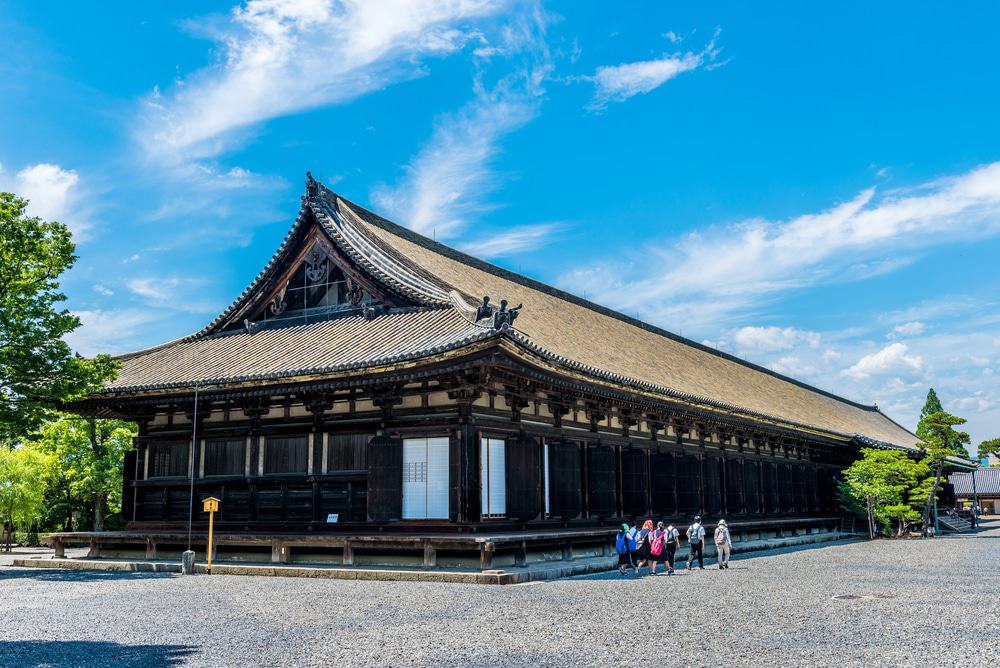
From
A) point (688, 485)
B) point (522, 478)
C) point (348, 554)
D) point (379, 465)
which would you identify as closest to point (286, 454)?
point (379, 465)

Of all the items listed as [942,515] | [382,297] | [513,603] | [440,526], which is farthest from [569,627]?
[942,515]

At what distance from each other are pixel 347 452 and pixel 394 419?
180cm

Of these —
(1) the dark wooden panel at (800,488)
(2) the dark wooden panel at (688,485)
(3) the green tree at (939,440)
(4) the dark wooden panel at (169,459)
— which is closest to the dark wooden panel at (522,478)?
(2) the dark wooden panel at (688,485)

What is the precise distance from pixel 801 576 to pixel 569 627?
1030cm

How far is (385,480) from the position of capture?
2147 centimetres

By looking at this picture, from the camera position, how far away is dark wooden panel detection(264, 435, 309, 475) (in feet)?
76.3

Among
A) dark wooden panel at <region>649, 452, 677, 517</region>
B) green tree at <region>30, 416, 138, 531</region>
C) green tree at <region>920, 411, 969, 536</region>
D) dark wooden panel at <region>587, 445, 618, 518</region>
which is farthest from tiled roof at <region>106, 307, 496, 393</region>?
green tree at <region>920, 411, 969, 536</region>

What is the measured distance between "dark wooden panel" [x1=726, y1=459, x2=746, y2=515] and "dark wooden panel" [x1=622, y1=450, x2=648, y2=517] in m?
7.14

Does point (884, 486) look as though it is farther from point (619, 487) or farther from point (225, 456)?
point (225, 456)

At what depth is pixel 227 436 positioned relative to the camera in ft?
80.2

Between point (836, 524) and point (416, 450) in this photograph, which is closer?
point (416, 450)

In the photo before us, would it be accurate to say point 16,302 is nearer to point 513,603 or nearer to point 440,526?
point 440,526

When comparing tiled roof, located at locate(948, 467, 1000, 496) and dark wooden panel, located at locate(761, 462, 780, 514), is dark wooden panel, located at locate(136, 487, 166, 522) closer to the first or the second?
dark wooden panel, located at locate(761, 462, 780, 514)

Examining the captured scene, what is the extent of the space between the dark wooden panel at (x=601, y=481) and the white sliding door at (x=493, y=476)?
4.07 m
